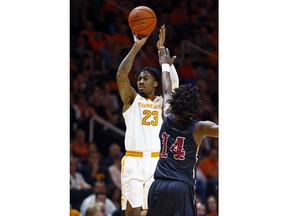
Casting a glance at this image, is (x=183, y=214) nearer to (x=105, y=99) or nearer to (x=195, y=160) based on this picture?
(x=195, y=160)

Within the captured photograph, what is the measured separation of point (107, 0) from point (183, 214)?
7.97m

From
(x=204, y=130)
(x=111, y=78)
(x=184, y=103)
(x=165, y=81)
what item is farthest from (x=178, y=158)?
(x=111, y=78)

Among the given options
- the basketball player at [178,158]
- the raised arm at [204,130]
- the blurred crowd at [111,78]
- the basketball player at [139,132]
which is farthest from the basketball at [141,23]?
the blurred crowd at [111,78]

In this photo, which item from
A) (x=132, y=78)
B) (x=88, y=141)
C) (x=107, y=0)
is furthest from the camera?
(x=107, y=0)

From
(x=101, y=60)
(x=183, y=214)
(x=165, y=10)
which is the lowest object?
(x=183, y=214)

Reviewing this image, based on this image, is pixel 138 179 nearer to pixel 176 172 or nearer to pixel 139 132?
pixel 139 132

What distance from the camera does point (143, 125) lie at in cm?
841

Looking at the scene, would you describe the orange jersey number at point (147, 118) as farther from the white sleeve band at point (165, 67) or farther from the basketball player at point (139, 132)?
the white sleeve band at point (165, 67)

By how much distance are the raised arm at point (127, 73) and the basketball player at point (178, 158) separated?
1067 mm

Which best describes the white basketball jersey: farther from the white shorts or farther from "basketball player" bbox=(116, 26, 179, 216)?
the white shorts
